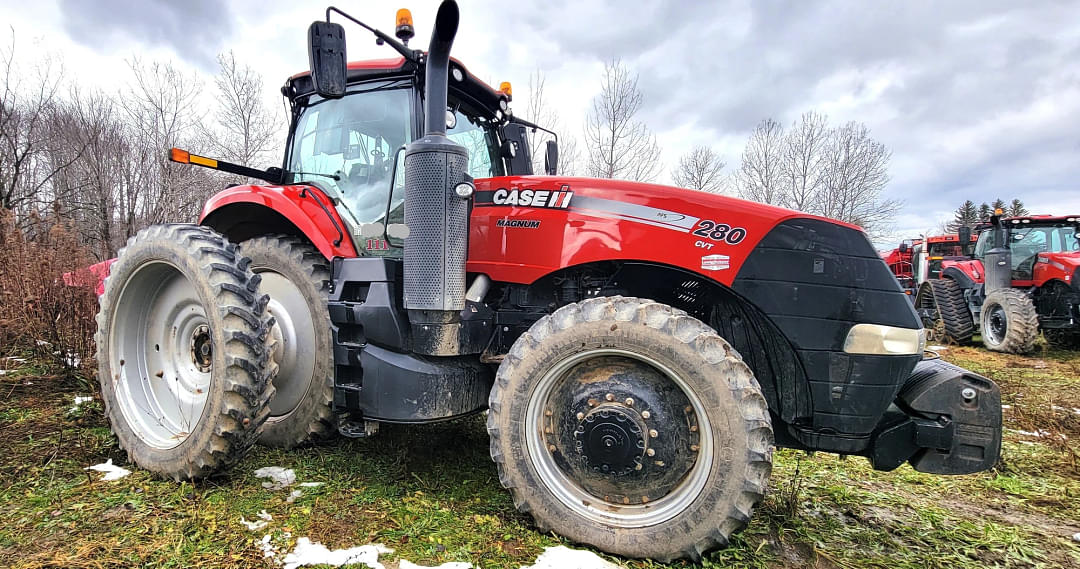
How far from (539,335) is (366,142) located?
5.88ft

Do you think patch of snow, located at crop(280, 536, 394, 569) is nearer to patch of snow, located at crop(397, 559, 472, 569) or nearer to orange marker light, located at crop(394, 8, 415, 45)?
patch of snow, located at crop(397, 559, 472, 569)

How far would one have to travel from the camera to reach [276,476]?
9.43 ft

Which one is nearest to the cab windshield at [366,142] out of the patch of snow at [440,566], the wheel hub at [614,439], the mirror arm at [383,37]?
the mirror arm at [383,37]

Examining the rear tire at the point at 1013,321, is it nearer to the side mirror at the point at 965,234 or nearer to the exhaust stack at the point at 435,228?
the side mirror at the point at 965,234

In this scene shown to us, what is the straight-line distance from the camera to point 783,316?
2.34 metres

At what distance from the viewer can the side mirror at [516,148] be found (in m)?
3.86

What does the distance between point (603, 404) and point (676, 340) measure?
1.37 feet

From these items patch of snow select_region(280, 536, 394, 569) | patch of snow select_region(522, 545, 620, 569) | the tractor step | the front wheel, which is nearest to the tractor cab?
the tractor step

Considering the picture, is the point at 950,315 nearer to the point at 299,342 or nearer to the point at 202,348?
the point at 299,342

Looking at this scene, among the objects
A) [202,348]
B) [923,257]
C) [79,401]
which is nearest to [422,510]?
[202,348]

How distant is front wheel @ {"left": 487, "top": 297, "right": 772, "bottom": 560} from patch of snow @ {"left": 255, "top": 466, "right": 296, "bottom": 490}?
1.24m

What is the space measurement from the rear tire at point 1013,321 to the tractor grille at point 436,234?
987 centimetres

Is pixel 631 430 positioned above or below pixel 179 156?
below

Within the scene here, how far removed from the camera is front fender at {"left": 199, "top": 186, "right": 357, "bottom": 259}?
3.11 m
